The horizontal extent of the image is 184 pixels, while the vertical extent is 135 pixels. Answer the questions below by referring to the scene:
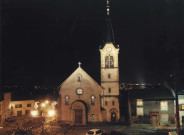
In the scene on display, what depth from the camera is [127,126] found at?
3975 cm

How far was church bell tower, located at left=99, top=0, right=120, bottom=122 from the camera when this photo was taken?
42.8 metres

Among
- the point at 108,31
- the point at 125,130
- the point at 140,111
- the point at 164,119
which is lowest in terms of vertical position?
the point at 125,130

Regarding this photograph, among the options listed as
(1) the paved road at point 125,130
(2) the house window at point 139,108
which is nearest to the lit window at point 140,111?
(2) the house window at point 139,108

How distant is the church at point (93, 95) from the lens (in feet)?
139

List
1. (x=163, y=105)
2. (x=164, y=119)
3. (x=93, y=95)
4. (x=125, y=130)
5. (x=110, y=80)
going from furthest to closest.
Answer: (x=110, y=80) → (x=93, y=95) → (x=163, y=105) → (x=164, y=119) → (x=125, y=130)

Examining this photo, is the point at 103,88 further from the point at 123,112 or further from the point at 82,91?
the point at 123,112

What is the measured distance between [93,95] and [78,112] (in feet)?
14.7

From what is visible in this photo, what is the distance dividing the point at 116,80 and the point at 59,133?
22.3 meters

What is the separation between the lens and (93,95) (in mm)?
42812

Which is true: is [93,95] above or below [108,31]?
below

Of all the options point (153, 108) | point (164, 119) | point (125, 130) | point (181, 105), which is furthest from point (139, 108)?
point (181, 105)

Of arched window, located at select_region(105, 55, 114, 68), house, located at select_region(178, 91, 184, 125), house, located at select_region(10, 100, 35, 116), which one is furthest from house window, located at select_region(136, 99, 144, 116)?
house, located at select_region(10, 100, 35, 116)

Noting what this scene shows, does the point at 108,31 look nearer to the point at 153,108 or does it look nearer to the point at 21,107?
the point at 153,108

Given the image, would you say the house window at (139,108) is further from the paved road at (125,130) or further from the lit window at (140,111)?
the paved road at (125,130)
